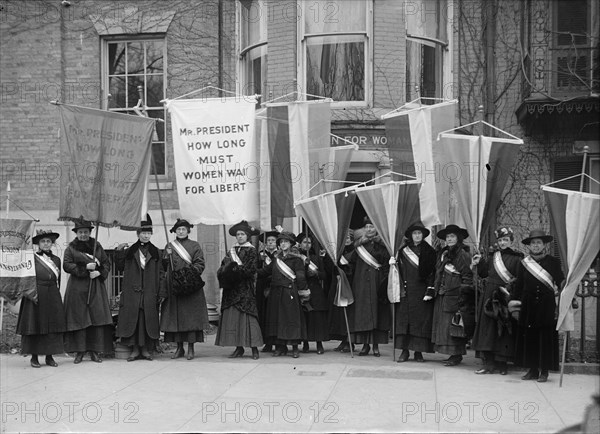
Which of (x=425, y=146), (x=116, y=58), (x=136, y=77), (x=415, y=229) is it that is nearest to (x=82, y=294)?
(x=415, y=229)

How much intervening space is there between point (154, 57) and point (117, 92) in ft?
3.28

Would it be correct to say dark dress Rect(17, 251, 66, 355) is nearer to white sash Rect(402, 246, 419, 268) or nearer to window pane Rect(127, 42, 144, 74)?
white sash Rect(402, 246, 419, 268)

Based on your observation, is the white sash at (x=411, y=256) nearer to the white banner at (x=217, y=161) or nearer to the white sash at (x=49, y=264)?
the white banner at (x=217, y=161)

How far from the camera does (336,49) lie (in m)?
13.3

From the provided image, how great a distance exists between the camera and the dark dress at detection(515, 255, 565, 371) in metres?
8.88

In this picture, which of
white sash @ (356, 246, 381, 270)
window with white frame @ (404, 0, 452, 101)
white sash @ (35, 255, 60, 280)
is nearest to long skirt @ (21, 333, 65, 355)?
white sash @ (35, 255, 60, 280)

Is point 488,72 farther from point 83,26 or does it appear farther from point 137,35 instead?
point 83,26

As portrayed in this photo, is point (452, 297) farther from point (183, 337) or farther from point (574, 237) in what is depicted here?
point (183, 337)

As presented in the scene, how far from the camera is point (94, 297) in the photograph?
405 inches

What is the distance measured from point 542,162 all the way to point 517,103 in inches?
44.1

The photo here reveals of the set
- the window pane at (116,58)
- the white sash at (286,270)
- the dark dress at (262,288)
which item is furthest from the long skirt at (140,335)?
the window pane at (116,58)

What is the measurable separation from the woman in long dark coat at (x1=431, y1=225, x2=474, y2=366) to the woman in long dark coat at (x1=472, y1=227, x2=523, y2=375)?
21 centimetres

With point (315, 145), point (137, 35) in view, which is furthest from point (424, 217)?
point (137, 35)

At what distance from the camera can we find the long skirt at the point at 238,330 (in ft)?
33.7
